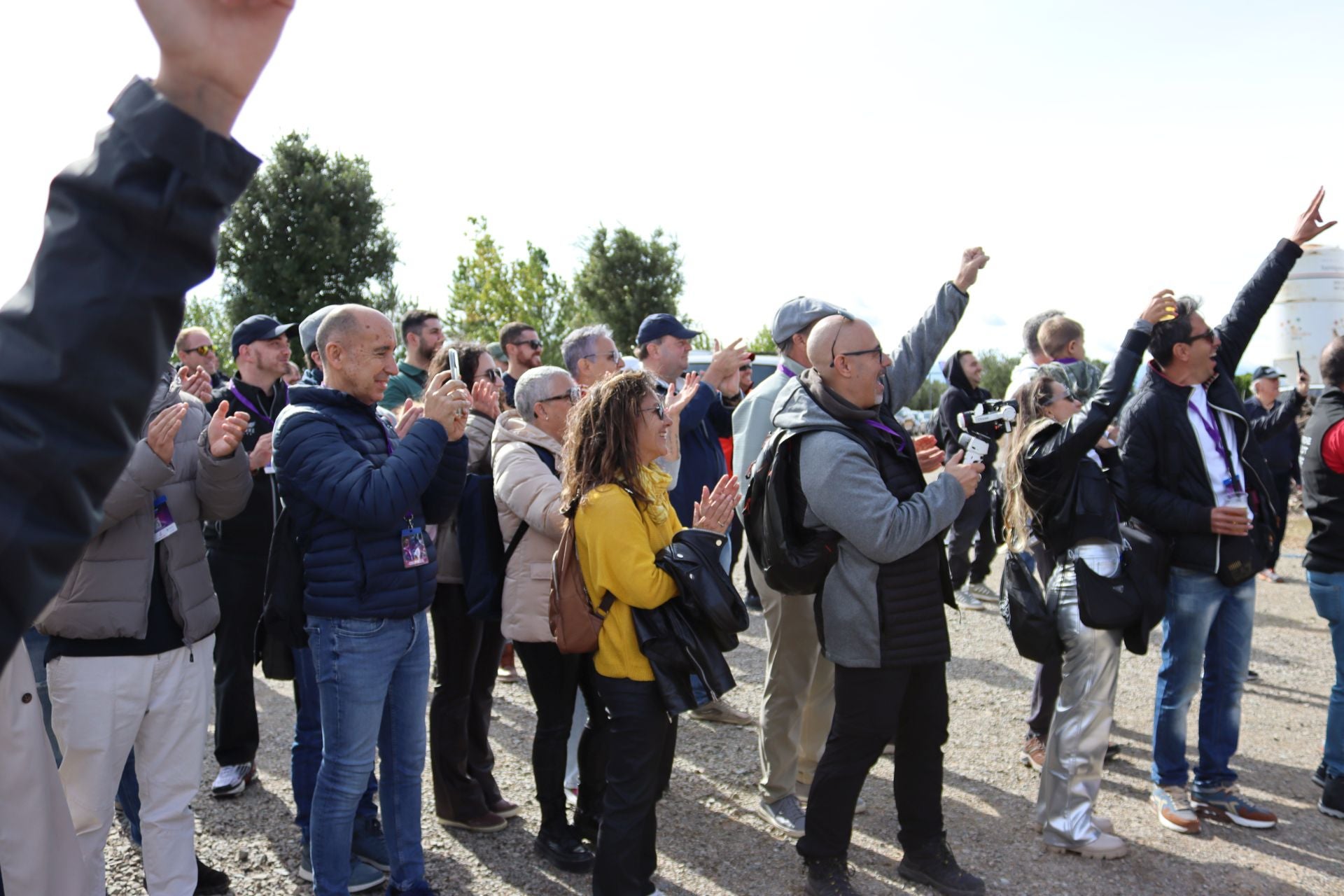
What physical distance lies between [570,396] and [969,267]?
193 cm

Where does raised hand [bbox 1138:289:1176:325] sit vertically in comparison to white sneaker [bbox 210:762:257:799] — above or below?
above

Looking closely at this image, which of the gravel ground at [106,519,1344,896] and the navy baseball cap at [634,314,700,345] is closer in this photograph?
the gravel ground at [106,519,1344,896]

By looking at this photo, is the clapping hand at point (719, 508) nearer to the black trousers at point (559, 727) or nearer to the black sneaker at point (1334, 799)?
the black trousers at point (559, 727)

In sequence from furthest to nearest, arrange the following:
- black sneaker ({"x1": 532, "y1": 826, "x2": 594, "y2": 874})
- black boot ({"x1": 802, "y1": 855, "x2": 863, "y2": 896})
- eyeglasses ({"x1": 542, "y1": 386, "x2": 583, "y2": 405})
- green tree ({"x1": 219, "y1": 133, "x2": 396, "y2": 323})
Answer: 1. green tree ({"x1": 219, "y1": 133, "x2": 396, "y2": 323})
2. eyeglasses ({"x1": 542, "y1": 386, "x2": 583, "y2": 405})
3. black sneaker ({"x1": 532, "y1": 826, "x2": 594, "y2": 874})
4. black boot ({"x1": 802, "y1": 855, "x2": 863, "y2": 896})

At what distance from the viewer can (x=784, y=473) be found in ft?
12.6

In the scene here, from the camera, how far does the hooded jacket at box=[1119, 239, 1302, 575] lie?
447 cm

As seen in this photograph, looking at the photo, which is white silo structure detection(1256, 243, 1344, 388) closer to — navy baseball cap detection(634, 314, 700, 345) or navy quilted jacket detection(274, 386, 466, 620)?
navy baseball cap detection(634, 314, 700, 345)

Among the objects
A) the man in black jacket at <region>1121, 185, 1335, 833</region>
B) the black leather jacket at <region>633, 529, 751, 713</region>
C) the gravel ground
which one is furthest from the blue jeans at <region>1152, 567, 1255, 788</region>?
the black leather jacket at <region>633, 529, 751, 713</region>

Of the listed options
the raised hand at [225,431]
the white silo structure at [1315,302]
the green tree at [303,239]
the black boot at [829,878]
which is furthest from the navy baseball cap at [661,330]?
the green tree at [303,239]

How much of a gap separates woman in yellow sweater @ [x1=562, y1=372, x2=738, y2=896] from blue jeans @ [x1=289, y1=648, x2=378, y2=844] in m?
1.16

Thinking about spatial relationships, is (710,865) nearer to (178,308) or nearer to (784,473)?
(784,473)

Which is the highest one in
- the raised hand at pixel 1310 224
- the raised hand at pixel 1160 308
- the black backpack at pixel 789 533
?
the raised hand at pixel 1310 224

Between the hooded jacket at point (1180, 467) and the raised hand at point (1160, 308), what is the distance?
54 cm

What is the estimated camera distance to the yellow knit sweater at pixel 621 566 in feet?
11.0
